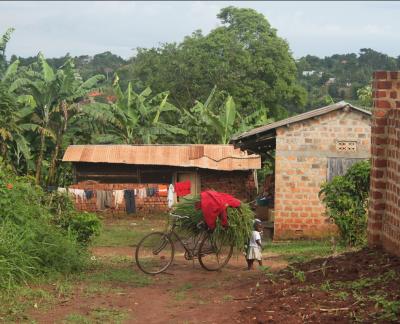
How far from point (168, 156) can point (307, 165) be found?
24.6 feet

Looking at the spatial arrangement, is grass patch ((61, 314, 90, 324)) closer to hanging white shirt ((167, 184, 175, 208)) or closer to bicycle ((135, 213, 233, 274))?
bicycle ((135, 213, 233, 274))

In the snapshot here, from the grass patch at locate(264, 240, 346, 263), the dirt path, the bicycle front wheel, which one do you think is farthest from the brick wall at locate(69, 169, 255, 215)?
the dirt path

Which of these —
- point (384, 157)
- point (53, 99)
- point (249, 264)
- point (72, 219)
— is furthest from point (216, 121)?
point (384, 157)

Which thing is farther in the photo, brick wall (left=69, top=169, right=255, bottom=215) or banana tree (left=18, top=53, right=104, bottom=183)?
brick wall (left=69, top=169, right=255, bottom=215)

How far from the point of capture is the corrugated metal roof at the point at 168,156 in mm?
22812

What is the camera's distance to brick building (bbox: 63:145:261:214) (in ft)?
74.9

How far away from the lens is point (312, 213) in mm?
16641

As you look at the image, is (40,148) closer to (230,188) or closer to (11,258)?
(230,188)

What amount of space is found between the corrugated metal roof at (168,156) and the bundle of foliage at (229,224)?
11945 mm

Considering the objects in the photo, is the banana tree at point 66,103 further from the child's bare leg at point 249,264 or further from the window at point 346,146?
the child's bare leg at point 249,264

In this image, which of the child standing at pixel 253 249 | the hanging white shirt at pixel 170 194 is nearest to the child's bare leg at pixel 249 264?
the child standing at pixel 253 249

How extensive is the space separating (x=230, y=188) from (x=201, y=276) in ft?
46.2

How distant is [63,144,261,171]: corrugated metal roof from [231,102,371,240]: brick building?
19.8 ft

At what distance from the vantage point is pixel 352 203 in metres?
12.4
